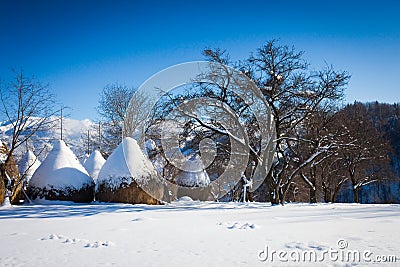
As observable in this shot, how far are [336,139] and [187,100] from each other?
6855mm

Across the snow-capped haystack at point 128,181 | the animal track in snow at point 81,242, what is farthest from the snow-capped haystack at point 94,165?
the animal track in snow at point 81,242

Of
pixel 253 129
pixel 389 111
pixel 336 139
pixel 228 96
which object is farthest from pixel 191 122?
pixel 389 111

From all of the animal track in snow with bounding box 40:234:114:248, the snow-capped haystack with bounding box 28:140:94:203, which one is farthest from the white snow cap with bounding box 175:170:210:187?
the animal track in snow with bounding box 40:234:114:248

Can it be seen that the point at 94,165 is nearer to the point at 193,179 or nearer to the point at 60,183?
the point at 193,179

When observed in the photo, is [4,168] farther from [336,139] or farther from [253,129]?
[336,139]

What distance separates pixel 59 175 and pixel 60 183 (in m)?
0.33

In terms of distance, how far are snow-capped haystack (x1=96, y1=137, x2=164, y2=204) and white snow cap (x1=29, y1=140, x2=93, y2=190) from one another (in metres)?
0.95

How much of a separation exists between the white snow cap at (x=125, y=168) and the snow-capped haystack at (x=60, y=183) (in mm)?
874

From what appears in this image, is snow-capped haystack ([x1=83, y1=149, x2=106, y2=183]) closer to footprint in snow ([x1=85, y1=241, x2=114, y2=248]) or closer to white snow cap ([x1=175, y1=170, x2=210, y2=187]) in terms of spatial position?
white snow cap ([x1=175, y1=170, x2=210, y2=187])

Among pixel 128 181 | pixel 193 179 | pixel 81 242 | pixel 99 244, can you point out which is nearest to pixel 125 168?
pixel 128 181

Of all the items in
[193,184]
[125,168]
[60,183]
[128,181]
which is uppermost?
[125,168]

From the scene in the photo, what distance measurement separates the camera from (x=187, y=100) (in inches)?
491

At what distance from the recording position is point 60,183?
12.3 m

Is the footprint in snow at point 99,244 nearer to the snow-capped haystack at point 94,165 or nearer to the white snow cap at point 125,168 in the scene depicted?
the white snow cap at point 125,168
